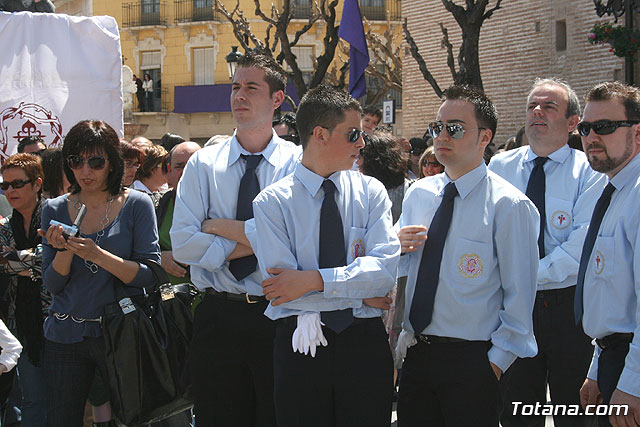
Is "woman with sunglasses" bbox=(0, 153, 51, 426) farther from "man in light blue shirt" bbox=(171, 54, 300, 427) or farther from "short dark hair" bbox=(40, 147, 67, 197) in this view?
"man in light blue shirt" bbox=(171, 54, 300, 427)

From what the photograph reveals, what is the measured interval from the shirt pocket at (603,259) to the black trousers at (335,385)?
111 centimetres

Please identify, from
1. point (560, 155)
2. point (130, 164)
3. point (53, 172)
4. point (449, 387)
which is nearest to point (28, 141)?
point (130, 164)

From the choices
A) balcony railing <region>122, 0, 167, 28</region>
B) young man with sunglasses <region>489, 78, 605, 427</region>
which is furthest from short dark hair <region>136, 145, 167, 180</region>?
balcony railing <region>122, 0, 167, 28</region>

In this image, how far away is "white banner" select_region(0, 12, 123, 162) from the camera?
7.55 meters

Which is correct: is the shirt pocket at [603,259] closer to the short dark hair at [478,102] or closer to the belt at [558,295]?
the short dark hair at [478,102]

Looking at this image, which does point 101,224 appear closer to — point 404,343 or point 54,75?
point 404,343

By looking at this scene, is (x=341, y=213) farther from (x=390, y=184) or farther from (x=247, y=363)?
(x=390, y=184)

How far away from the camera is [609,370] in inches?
144

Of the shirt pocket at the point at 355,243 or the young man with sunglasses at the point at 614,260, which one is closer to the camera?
the young man with sunglasses at the point at 614,260

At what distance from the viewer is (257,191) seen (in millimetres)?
4375

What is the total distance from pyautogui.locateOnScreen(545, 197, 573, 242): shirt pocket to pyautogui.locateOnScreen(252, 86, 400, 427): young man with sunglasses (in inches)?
55.0

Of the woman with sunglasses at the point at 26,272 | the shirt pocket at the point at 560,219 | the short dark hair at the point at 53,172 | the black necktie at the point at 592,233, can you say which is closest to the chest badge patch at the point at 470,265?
the black necktie at the point at 592,233

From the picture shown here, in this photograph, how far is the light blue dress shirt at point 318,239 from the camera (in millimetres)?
3584

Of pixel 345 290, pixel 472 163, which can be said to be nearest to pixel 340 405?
pixel 345 290
